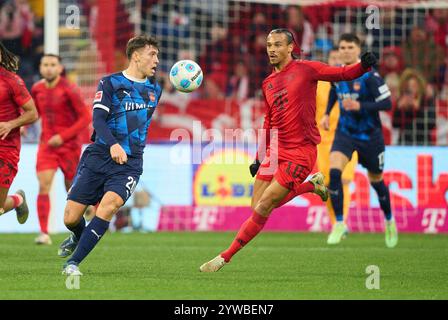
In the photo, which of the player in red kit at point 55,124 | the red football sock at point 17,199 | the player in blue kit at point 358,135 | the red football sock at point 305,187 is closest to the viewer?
the red football sock at point 305,187

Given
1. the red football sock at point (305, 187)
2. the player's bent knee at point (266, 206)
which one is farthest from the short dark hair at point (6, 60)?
the red football sock at point (305, 187)

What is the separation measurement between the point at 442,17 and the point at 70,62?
22.4ft

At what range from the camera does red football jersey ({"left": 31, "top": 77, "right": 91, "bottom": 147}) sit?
42.4ft

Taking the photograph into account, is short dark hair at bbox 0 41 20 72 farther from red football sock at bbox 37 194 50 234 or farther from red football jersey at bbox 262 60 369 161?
red football sock at bbox 37 194 50 234

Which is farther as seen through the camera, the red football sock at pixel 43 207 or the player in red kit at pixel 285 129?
the red football sock at pixel 43 207

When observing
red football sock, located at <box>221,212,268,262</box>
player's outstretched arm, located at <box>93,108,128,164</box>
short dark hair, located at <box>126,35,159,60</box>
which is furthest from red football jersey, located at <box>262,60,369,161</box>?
player's outstretched arm, located at <box>93,108,128,164</box>

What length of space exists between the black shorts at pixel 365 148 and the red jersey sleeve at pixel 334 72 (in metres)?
3.83

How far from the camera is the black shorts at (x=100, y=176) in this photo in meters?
8.27

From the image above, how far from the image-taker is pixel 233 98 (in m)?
18.5

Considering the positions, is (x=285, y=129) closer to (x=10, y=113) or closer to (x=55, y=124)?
(x=10, y=113)

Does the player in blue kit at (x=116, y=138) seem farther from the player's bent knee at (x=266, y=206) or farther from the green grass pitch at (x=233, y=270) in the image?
the player's bent knee at (x=266, y=206)
